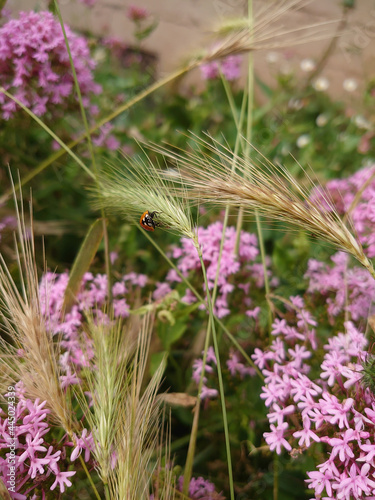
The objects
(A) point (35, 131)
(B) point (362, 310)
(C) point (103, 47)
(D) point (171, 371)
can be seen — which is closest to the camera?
(B) point (362, 310)

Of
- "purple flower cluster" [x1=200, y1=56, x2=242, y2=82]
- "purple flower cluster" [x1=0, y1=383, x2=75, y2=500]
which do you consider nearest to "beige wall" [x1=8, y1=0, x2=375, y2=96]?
"purple flower cluster" [x1=200, y1=56, x2=242, y2=82]

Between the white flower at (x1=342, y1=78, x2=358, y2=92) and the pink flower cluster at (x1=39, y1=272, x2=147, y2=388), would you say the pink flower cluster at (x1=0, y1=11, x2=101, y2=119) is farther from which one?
the white flower at (x1=342, y1=78, x2=358, y2=92)

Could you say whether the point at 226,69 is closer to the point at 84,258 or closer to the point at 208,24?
the point at 208,24

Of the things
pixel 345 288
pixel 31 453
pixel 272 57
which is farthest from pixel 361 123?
pixel 31 453

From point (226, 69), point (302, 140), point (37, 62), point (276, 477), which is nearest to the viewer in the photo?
point (276, 477)

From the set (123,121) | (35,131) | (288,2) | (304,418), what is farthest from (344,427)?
(123,121)

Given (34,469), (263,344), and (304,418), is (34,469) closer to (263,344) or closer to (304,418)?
(304,418)

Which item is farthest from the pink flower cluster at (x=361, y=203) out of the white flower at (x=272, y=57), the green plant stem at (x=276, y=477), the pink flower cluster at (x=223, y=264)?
the white flower at (x=272, y=57)
